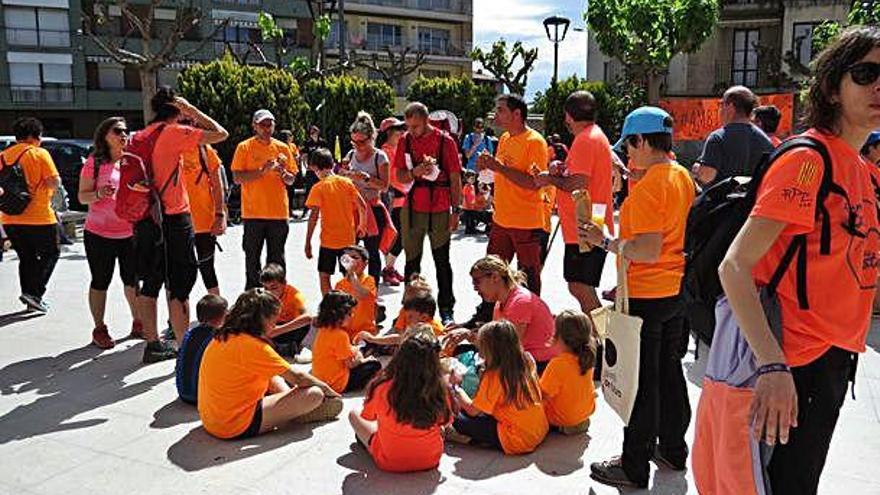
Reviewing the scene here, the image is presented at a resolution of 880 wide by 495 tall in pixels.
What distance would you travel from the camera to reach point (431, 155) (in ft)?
21.5

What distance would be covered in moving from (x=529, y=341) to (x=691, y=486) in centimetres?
141

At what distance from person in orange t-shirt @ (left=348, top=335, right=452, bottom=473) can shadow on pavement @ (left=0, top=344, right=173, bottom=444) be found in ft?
6.24

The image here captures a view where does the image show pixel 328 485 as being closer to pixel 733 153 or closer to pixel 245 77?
pixel 733 153

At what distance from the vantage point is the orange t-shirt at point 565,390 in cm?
412

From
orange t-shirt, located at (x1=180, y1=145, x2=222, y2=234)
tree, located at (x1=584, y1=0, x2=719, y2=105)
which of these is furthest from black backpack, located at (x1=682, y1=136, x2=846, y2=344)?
tree, located at (x1=584, y1=0, x2=719, y2=105)

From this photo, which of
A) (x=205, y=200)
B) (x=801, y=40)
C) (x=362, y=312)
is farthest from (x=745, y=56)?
(x=205, y=200)

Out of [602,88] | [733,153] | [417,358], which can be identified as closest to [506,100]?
[733,153]

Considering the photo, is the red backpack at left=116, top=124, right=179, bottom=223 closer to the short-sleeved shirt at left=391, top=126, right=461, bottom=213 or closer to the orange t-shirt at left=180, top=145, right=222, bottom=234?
the orange t-shirt at left=180, top=145, right=222, bottom=234

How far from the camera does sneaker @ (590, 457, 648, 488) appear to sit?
3486mm

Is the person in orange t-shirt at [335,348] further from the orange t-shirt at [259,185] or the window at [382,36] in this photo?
the window at [382,36]

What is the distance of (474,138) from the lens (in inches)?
552

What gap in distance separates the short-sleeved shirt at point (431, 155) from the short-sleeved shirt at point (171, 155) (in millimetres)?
1849

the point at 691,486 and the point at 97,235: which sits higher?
the point at 97,235

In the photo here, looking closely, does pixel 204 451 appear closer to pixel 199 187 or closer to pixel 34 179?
pixel 199 187
